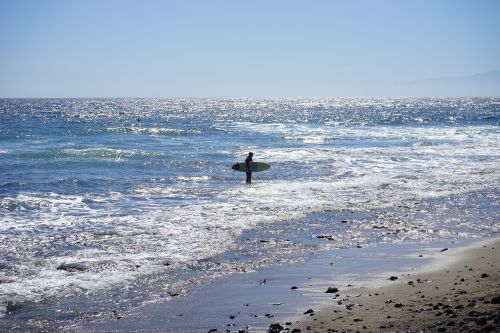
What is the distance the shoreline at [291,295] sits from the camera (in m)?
8.31

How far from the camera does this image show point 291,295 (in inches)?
378

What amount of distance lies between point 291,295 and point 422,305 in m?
2.26

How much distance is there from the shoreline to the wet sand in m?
0.05

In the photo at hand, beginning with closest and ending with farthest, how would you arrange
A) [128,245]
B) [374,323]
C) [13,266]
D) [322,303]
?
1. [374,323]
2. [322,303]
3. [13,266]
4. [128,245]

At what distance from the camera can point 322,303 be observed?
909 centimetres

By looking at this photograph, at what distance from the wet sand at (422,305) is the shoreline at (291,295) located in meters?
0.05

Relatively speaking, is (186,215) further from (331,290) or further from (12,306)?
(331,290)

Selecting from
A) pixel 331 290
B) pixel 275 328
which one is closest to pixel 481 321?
pixel 275 328

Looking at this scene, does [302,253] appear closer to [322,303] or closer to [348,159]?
[322,303]

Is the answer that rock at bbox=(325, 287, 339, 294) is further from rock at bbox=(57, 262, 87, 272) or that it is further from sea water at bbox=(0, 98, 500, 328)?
rock at bbox=(57, 262, 87, 272)

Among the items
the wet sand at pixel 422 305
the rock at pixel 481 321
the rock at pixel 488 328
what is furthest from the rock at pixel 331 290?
the rock at pixel 488 328

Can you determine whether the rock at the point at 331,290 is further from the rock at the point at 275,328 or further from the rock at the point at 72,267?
the rock at the point at 72,267

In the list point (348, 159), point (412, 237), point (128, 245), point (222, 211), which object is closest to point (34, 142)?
point (348, 159)

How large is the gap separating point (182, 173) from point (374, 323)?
74.8 ft
